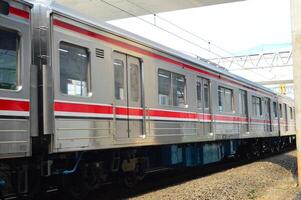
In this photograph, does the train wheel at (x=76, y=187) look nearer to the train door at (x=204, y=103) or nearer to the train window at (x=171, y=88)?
the train window at (x=171, y=88)

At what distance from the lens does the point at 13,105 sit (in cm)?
688

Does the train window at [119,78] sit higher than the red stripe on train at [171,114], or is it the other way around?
the train window at [119,78]

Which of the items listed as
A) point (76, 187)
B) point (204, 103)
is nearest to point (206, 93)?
point (204, 103)

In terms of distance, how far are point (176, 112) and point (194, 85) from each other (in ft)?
5.88

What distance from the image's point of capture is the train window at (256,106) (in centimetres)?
2075

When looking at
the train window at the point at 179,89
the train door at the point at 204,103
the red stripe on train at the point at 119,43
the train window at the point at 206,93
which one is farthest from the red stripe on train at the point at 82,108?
the train window at the point at 206,93

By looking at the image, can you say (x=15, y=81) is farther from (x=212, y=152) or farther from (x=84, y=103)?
(x=212, y=152)

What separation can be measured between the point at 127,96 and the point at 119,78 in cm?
44

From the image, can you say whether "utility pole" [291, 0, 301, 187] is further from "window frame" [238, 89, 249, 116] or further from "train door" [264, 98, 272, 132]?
"train door" [264, 98, 272, 132]

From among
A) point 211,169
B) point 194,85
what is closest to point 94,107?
point 194,85

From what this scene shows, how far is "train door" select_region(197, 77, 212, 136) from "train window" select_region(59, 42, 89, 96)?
235 inches

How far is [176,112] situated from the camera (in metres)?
12.2

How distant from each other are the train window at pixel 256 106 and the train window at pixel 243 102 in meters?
1.35

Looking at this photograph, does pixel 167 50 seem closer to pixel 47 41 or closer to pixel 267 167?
pixel 47 41
